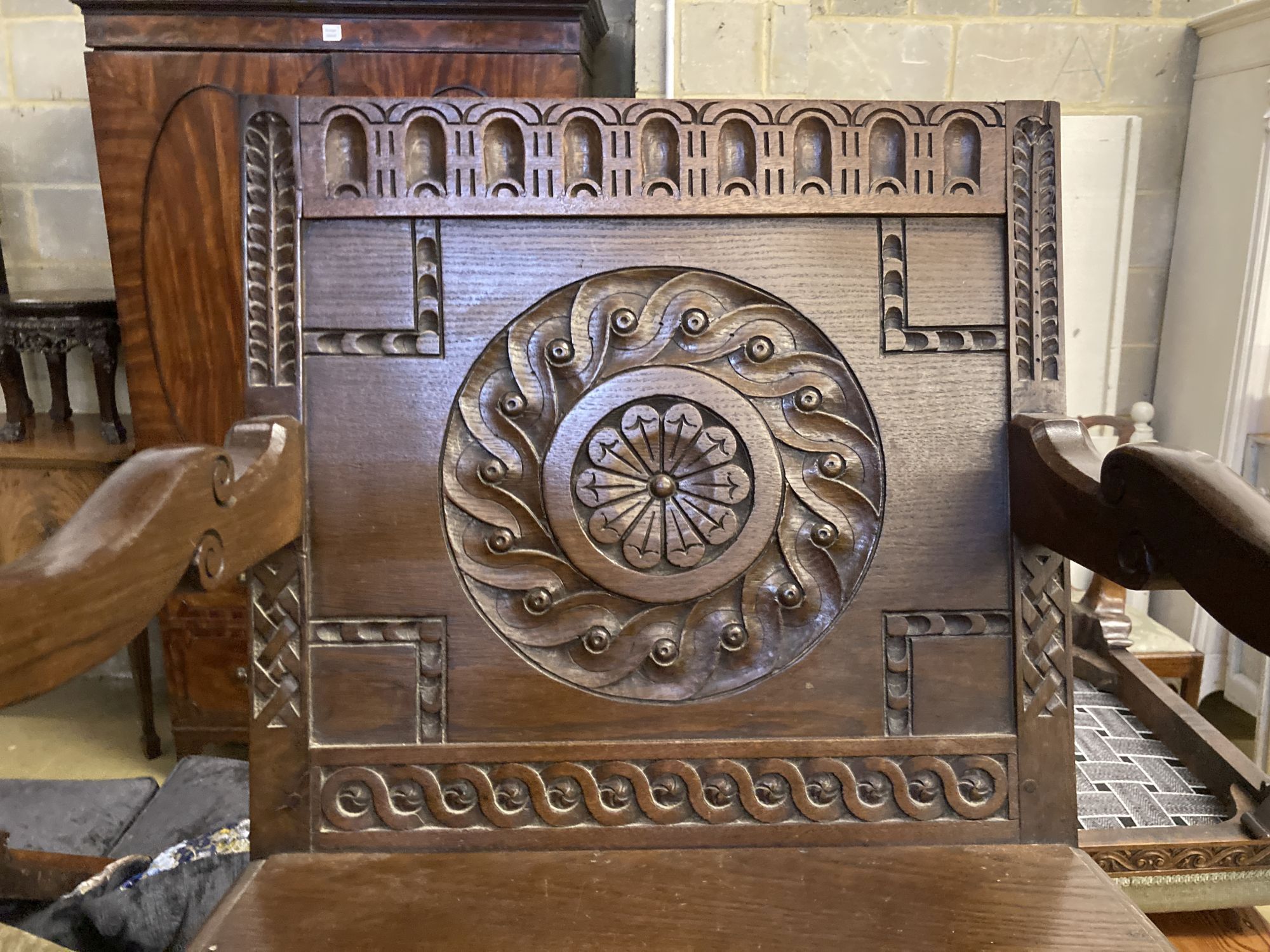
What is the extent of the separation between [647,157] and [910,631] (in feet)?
1.70

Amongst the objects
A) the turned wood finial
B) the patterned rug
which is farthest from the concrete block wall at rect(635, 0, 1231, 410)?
the patterned rug

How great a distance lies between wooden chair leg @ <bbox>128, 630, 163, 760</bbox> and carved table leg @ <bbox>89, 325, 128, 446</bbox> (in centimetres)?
52

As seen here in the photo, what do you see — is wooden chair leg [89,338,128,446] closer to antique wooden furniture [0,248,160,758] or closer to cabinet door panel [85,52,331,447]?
antique wooden furniture [0,248,160,758]

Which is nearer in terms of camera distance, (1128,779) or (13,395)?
(1128,779)

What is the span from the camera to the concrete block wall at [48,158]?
97.0 inches

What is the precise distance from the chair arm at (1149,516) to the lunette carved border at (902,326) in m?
0.09

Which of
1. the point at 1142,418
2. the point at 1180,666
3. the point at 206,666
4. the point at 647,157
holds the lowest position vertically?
the point at 206,666

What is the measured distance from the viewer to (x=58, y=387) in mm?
2408

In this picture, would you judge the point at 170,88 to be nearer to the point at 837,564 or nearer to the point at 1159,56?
the point at 837,564

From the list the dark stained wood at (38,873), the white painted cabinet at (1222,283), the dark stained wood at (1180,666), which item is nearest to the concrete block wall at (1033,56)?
the white painted cabinet at (1222,283)

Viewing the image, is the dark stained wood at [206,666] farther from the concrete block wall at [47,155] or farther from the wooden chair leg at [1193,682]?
the wooden chair leg at [1193,682]

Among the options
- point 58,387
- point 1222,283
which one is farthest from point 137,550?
point 1222,283

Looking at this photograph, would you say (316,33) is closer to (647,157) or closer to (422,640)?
(647,157)

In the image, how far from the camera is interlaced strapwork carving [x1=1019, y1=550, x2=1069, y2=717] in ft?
2.77
